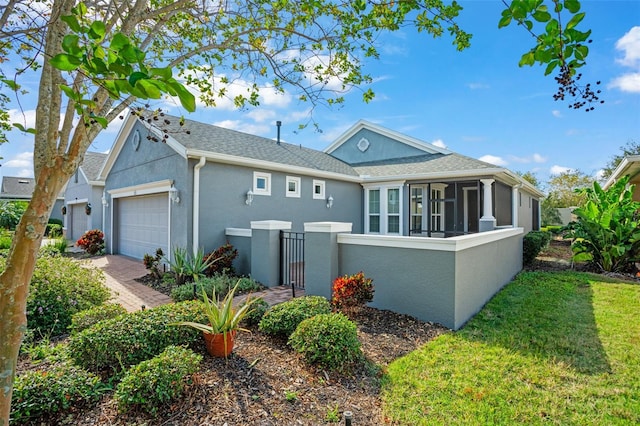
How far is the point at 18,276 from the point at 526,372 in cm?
486

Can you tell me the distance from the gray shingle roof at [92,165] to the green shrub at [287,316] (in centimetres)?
1684

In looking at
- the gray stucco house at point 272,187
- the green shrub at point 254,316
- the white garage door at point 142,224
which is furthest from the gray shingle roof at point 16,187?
the green shrub at point 254,316

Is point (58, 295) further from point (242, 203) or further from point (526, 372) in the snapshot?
point (526, 372)

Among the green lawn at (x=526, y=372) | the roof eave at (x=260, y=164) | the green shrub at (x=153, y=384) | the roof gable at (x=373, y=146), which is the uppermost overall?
the roof gable at (x=373, y=146)

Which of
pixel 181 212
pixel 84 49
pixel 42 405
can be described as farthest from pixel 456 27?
pixel 181 212

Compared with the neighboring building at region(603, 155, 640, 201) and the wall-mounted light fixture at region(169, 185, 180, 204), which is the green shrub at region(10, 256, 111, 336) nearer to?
the wall-mounted light fixture at region(169, 185, 180, 204)

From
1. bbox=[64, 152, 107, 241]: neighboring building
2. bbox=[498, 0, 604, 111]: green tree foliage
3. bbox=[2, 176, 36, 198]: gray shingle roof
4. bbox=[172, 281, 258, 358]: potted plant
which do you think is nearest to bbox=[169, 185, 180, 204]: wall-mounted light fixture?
bbox=[172, 281, 258, 358]: potted plant

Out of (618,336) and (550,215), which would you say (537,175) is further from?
(618,336)

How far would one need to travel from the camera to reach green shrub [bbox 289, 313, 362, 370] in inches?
146

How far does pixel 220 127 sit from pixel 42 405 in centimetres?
1137

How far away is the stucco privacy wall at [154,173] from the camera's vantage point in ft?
29.3

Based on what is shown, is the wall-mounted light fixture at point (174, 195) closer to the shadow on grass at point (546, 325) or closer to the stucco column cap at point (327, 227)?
the stucco column cap at point (327, 227)

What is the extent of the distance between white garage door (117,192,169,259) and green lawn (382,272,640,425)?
9115 mm

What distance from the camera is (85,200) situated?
18.0 m
